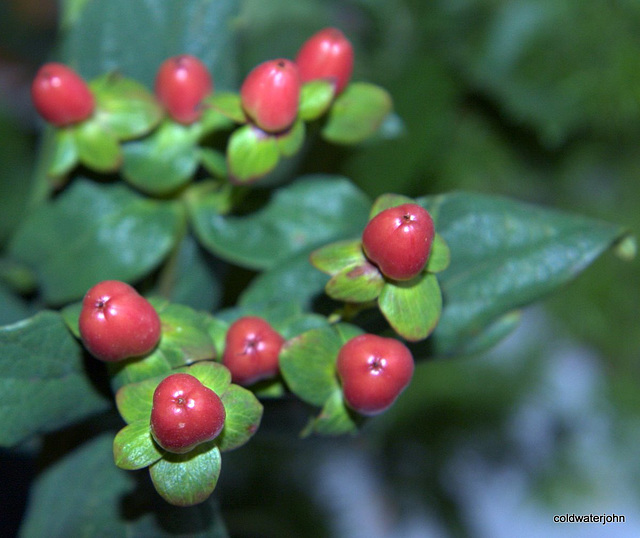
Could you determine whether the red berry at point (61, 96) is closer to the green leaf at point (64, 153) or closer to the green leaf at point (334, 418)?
the green leaf at point (64, 153)

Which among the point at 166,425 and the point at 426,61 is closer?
the point at 166,425

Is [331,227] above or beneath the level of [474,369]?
above

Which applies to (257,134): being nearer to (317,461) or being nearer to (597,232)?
(597,232)

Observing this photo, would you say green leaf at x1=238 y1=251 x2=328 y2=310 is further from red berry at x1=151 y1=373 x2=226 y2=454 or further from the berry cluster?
red berry at x1=151 y1=373 x2=226 y2=454

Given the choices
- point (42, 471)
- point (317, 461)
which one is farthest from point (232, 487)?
point (42, 471)

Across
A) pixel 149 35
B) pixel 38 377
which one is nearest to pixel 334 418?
pixel 38 377

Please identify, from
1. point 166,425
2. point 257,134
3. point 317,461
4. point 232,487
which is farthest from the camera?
point 317,461

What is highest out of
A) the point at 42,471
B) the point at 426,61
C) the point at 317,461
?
the point at 426,61
